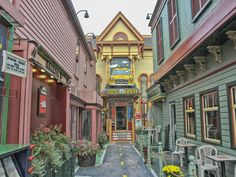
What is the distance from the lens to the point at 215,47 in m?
5.36

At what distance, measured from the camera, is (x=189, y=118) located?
26.4ft

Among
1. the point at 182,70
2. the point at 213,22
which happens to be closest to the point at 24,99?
the point at 213,22

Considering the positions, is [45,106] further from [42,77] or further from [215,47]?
[215,47]

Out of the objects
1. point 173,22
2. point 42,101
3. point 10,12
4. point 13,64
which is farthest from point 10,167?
point 173,22

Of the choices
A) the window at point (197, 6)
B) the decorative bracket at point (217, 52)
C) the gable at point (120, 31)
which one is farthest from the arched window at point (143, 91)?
the decorative bracket at point (217, 52)

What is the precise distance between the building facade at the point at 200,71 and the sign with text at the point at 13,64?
3439 millimetres

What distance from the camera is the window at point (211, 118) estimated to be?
5781 millimetres

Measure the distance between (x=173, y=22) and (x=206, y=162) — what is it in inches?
226

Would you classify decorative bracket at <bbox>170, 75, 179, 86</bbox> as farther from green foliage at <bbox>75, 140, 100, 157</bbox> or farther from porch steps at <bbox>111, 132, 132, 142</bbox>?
porch steps at <bbox>111, 132, 132, 142</bbox>

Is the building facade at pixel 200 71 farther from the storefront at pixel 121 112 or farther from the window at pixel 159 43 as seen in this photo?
the storefront at pixel 121 112

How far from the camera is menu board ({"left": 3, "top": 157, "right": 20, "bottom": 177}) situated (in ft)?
7.61

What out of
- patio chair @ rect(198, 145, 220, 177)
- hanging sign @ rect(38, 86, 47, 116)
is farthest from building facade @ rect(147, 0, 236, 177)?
hanging sign @ rect(38, 86, 47, 116)

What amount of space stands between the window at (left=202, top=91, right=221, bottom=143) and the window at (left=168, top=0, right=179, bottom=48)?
305cm

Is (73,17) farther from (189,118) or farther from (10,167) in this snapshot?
(10,167)
